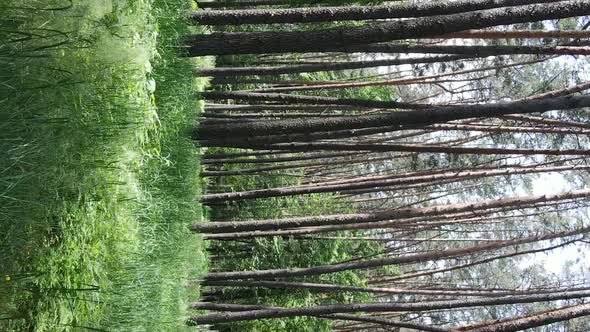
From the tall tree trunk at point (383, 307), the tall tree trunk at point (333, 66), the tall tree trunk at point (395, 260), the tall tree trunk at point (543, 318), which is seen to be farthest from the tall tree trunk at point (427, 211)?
the tall tree trunk at point (333, 66)

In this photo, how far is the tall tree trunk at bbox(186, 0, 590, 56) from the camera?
5.22m

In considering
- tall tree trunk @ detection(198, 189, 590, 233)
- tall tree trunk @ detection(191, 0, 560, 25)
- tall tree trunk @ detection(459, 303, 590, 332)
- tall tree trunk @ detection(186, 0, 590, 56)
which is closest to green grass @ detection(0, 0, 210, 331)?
tall tree trunk @ detection(191, 0, 560, 25)

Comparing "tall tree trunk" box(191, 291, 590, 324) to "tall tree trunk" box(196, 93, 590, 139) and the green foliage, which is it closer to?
"tall tree trunk" box(196, 93, 590, 139)

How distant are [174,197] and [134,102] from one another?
2671mm

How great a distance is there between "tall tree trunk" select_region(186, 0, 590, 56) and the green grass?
84cm

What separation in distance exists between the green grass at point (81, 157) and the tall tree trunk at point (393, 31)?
839 mm

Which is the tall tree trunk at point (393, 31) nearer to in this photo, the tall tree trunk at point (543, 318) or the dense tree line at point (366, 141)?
the dense tree line at point (366, 141)

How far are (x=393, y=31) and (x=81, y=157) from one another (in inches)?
100

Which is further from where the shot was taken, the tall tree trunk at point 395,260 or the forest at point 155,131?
the tall tree trunk at point 395,260

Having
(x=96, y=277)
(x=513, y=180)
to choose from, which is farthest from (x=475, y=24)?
(x=513, y=180)

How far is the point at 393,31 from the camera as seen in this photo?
17.5 ft

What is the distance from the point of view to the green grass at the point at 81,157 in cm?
392

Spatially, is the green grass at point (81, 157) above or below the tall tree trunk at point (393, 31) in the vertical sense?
below

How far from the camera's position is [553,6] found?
520cm
